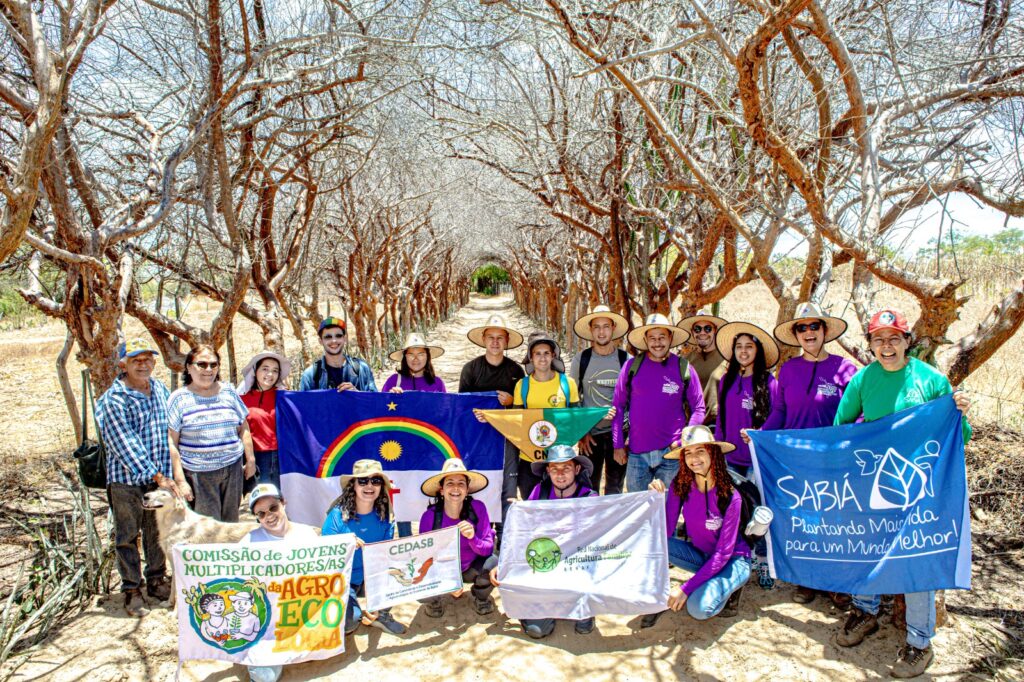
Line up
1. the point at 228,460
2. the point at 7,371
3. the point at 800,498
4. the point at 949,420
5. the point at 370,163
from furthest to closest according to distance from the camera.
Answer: the point at 7,371 < the point at 370,163 < the point at 228,460 < the point at 800,498 < the point at 949,420

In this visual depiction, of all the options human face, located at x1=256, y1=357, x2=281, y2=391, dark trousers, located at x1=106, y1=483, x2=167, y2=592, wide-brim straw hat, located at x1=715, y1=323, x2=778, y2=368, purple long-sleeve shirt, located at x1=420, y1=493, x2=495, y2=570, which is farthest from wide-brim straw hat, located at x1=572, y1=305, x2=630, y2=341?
dark trousers, located at x1=106, y1=483, x2=167, y2=592

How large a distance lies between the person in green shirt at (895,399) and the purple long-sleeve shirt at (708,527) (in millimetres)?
754

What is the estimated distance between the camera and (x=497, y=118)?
8.91m

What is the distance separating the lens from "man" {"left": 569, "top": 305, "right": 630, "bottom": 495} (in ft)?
17.1

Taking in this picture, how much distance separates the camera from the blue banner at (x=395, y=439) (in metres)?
5.16

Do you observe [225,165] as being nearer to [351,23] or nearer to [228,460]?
[351,23]

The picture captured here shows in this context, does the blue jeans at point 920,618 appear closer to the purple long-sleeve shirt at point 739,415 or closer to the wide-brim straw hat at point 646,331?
the purple long-sleeve shirt at point 739,415

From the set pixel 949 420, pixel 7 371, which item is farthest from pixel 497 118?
pixel 7 371

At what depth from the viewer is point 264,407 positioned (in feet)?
16.6

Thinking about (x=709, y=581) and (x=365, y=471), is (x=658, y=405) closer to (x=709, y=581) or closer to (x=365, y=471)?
(x=709, y=581)

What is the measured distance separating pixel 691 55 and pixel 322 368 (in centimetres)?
511

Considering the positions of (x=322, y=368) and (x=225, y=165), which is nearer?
(x=322, y=368)

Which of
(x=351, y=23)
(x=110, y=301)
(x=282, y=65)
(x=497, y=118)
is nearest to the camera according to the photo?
(x=110, y=301)

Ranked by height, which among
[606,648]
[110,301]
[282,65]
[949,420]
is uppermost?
[282,65]
